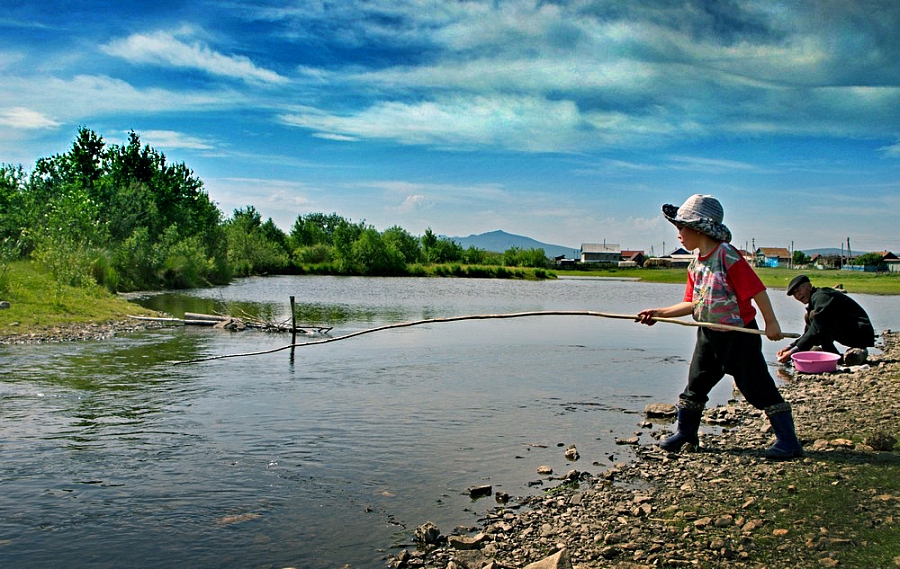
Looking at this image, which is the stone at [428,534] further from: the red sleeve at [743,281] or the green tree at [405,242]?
the green tree at [405,242]

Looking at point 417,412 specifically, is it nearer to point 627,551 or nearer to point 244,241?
point 627,551

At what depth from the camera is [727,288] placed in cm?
698

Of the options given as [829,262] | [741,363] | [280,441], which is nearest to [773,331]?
[741,363]

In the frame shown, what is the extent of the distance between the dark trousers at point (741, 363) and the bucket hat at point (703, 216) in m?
1.03

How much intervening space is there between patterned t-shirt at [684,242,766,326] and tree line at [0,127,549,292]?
2614 centimetres

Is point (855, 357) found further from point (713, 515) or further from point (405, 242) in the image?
point (405, 242)

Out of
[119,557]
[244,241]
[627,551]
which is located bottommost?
[119,557]

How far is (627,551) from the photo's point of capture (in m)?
4.97

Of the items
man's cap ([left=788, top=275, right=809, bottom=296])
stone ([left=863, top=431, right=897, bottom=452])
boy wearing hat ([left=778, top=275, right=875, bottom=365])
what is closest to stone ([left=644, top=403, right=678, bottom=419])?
boy wearing hat ([left=778, top=275, right=875, bottom=365])

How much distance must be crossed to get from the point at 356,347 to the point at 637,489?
15.7m

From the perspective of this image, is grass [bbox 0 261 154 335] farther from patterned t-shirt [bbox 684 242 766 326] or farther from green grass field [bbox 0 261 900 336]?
patterned t-shirt [bbox 684 242 766 326]

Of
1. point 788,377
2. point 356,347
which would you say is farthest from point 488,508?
point 356,347

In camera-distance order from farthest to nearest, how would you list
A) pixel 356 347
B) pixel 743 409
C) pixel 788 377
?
pixel 356 347 → pixel 788 377 → pixel 743 409

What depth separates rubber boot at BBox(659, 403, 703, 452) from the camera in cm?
760
